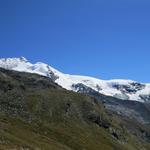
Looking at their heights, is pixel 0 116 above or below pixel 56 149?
above

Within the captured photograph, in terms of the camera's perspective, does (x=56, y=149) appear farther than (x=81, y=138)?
No

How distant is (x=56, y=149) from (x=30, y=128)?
3754 centimetres

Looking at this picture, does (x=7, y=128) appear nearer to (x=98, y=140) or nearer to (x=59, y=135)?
(x=59, y=135)

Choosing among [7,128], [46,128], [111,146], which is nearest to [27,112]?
[46,128]

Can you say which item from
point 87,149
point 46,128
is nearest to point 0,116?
point 46,128

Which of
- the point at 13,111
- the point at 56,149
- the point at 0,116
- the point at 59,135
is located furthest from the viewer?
the point at 13,111

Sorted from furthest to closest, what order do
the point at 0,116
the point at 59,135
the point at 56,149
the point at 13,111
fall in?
the point at 13,111
the point at 59,135
the point at 0,116
the point at 56,149

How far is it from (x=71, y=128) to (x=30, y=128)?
36.2m

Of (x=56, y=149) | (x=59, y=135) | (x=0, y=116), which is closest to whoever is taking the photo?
(x=56, y=149)

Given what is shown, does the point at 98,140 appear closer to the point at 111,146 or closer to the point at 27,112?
the point at 111,146

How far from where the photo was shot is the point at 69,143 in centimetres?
17125

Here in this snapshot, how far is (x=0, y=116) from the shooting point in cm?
16375

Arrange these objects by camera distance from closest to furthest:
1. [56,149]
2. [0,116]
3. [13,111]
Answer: [56,149] < [0,116] < [13,111]

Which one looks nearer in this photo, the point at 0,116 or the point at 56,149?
the point at 56,149
